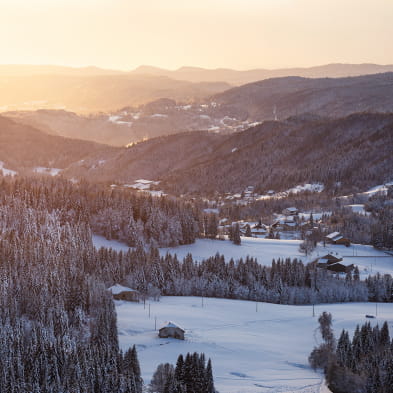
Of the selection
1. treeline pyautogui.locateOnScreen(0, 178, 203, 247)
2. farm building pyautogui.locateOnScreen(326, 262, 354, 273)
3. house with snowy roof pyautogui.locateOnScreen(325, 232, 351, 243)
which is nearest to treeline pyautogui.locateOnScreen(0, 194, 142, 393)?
treeline pyautogui.locateOnScreen(0, 178, 203, 247)

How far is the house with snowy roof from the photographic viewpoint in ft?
330

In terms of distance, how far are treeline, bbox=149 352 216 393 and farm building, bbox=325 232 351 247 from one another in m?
61.7

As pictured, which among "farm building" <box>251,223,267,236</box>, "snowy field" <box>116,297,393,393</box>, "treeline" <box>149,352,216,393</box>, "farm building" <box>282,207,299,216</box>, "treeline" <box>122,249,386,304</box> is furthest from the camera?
"farm building" <box>282,207,299,216</box>

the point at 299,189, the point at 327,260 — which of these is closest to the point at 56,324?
the point at 327,260

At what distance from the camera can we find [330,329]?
55656mm

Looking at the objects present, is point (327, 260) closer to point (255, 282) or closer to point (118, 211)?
point (255, 282)

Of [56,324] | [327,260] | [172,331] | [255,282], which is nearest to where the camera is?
[172,331]

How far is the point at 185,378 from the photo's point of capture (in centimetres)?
4228

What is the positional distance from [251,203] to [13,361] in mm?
112914

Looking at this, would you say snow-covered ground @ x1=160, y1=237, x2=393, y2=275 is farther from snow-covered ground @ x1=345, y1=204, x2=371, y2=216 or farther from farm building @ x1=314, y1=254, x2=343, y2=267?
snow-covered ground @ x1=345, y1=204, x2=371, y2=216

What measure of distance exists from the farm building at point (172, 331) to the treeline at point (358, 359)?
1100cm

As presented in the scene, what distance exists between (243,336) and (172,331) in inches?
264

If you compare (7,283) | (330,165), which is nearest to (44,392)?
(7,283)

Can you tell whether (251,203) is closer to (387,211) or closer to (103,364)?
(387,211)
